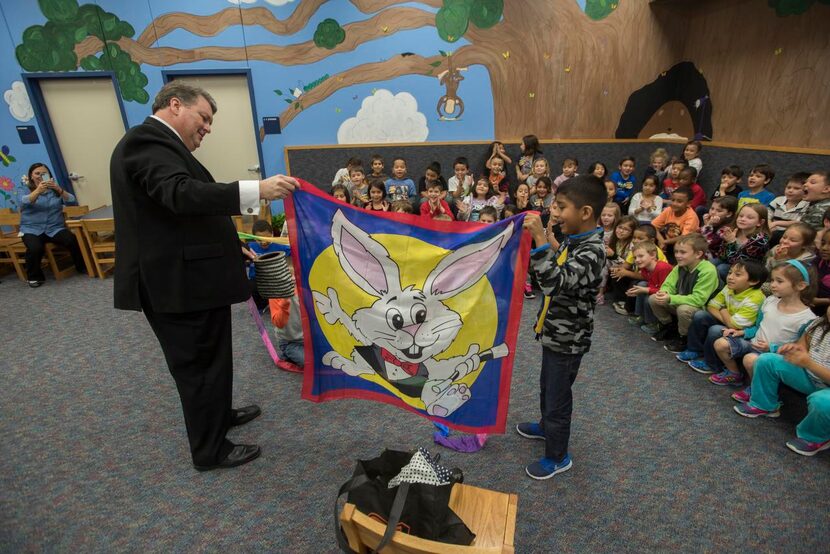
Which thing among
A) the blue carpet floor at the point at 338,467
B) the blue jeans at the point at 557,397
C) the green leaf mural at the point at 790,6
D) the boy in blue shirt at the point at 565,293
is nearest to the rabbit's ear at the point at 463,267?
the boy in blue shirt at the point at 565,293

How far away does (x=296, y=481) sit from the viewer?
7.11 feet

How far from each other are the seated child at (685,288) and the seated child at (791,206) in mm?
988

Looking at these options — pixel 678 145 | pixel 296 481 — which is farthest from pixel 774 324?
pixel 678 145

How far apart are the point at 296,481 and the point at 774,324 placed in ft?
9.29

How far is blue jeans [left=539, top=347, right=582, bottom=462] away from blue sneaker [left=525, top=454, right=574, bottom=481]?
1.2 inches

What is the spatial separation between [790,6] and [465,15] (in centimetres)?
374

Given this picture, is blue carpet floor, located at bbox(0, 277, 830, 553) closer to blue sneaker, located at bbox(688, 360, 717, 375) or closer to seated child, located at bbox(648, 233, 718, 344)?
blue sneaker, located at bbox(688, 360, 717, 375)

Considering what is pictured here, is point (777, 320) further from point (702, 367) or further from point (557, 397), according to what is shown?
point (557, 397)

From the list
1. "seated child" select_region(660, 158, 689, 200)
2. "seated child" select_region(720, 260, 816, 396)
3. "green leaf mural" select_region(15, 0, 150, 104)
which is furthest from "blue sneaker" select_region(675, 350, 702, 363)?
"green leaf mural" select_region(15, 0, 150, 104)

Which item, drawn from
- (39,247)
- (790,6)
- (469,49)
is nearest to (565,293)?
(469,49)

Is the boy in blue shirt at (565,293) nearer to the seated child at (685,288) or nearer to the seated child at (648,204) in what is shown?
the seated child at (685,288)

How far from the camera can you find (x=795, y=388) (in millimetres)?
2342

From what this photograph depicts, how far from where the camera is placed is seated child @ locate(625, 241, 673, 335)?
347 centimetres

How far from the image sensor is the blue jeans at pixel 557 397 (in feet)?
6.33
